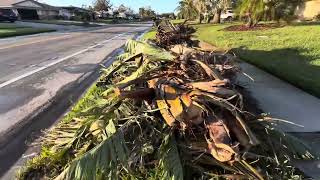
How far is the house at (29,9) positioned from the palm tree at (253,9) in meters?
45.6

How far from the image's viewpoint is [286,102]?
9.06 meters

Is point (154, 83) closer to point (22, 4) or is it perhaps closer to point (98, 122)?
point (98, 122)

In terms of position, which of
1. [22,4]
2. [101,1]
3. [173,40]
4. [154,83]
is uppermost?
[154,83]

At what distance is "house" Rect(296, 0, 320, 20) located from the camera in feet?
128

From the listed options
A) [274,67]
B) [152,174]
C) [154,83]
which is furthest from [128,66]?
[274,67]

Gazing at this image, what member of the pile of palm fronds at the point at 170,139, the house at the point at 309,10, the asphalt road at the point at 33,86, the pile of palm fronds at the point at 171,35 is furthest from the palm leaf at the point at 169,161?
the house at the point at 309,10

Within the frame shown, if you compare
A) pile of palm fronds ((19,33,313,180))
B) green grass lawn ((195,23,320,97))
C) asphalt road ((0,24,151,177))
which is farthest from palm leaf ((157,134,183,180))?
green grass lawn ((195,23,320,97))

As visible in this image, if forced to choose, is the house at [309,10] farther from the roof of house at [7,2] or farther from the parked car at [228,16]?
the roof of house at [7,2]

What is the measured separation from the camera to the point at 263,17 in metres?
29.7

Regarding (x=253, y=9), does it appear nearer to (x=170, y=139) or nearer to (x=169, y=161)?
(x=170, y=139)

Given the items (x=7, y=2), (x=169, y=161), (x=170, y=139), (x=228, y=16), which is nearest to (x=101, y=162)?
(x=169, y=161)

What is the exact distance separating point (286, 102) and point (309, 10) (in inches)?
1306

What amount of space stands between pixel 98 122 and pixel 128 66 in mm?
2721

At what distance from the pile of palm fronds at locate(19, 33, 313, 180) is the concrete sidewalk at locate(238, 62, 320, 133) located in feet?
6.17
